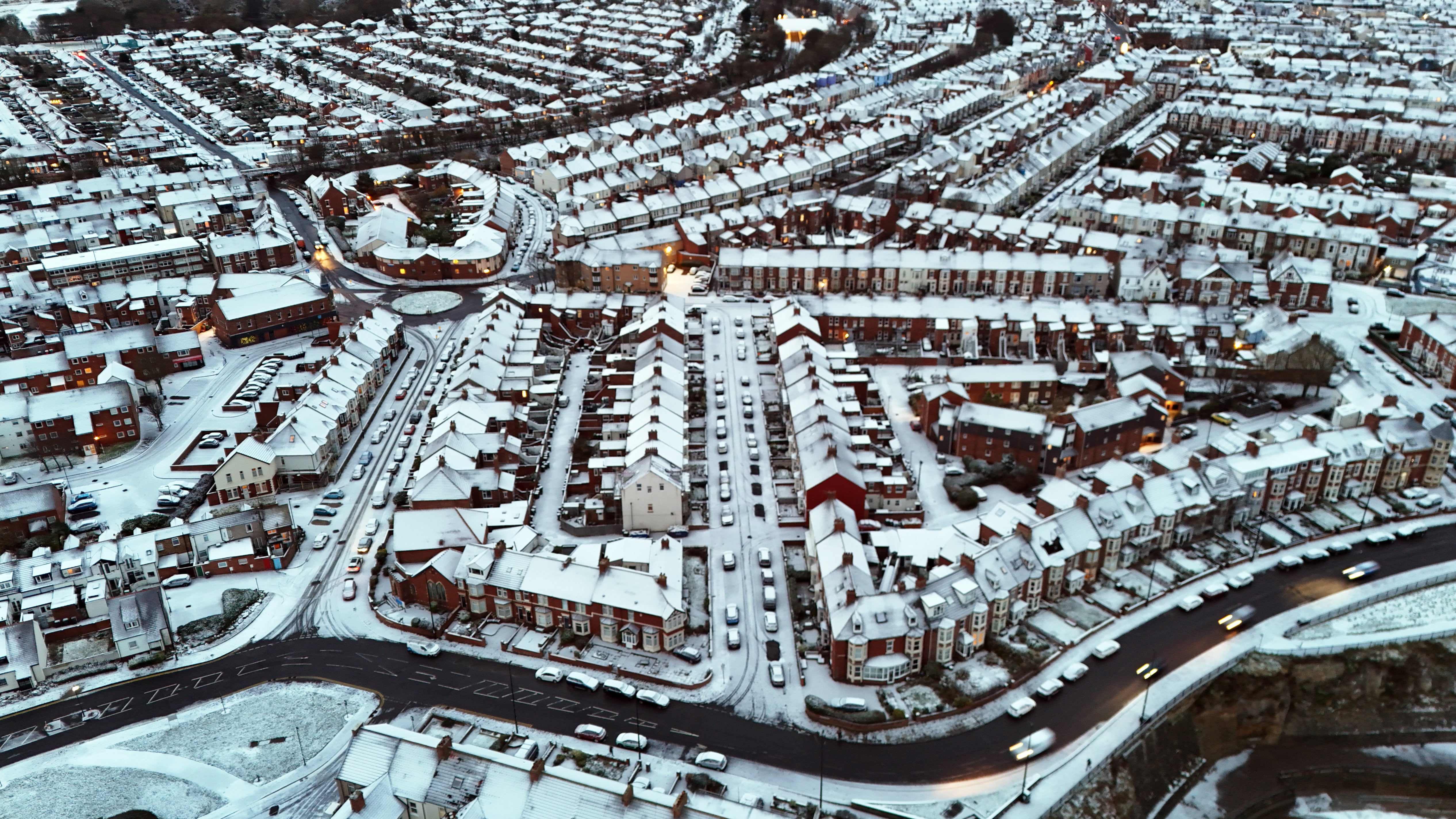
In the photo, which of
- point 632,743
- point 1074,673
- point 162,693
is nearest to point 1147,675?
point 1074,673

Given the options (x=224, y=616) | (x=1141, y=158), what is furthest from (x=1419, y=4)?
(x=224, y=616)

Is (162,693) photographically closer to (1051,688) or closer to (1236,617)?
(1051,688)

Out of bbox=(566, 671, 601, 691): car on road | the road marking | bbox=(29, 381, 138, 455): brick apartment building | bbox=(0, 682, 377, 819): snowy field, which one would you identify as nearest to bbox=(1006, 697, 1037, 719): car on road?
bbox=(566, 671, 601, 691): car on road

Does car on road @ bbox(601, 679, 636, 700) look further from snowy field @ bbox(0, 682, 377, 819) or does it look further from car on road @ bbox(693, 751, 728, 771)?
snowy field @ bbox(0, 682, 377, 819)

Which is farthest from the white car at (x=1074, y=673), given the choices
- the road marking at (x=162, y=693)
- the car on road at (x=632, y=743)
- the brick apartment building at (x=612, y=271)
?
the brick apartment building at (x=612, y=271)

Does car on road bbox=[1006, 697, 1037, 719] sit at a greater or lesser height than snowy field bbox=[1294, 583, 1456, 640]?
greater

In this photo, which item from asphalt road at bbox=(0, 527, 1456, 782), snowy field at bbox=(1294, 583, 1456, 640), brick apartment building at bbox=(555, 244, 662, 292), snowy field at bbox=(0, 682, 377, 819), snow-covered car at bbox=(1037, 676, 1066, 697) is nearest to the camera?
snowy field at bbox=(0, 682, 377, 819)
